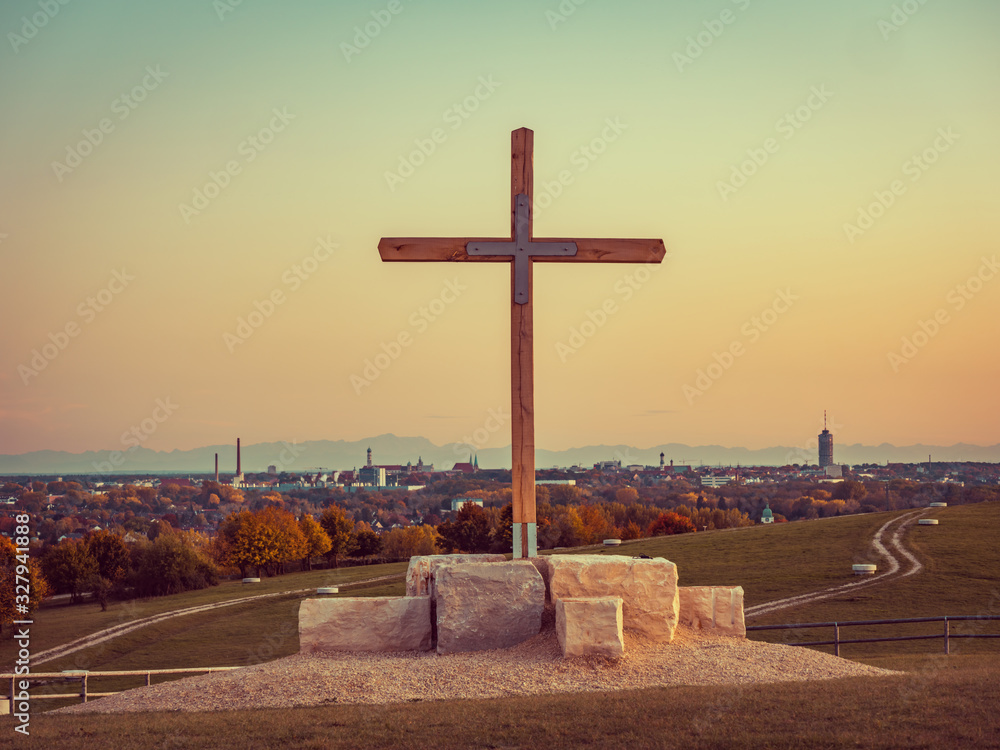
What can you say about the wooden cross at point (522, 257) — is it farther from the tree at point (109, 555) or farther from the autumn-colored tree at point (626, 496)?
the autumn-colored tree at point (626, 496)

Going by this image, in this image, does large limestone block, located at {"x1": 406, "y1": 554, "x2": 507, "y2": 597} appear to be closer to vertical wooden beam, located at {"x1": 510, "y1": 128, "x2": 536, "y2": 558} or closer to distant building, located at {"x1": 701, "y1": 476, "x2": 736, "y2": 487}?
vertical wooden beam, located at {"x1": 510, "y1": 128, "x2": 536, "y2": 558}

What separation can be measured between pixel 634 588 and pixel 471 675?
248 centimetres

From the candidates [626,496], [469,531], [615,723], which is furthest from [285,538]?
[615,723]

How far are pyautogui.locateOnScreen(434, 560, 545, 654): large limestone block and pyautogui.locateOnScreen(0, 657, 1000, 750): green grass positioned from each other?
2.15 m

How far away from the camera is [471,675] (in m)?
9.44

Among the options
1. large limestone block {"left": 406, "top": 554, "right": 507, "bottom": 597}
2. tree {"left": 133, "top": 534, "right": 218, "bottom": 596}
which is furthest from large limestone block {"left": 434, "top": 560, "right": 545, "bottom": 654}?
tree {"left": 133, "top": 534, "right": 218, "bottom": 596}

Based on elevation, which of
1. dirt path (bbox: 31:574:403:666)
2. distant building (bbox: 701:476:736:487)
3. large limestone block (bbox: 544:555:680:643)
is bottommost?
dirt path (bbox: 31:574:403:666)

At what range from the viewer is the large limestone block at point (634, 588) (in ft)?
35.2

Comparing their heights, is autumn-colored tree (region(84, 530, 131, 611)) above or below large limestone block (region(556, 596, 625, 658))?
below

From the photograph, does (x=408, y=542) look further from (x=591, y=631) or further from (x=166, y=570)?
(x=591, y=631)

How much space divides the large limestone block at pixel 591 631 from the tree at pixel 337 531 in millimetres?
73305

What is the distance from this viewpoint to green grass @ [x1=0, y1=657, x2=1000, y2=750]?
6.71m

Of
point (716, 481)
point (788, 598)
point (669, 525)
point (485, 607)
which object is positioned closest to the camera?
point (485, 607)

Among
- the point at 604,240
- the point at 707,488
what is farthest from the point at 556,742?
the point at 707,488
